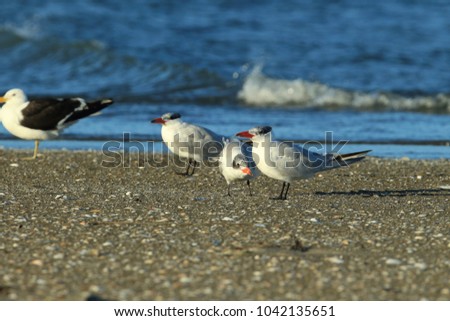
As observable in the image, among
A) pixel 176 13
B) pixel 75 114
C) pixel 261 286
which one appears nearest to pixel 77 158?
A: pixel 75 114

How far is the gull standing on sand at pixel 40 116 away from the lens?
10859 mm

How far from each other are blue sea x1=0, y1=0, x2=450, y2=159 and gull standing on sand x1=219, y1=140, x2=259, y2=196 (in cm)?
341

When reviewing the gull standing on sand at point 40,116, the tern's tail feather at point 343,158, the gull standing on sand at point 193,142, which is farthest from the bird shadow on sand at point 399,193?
the gull standing on sand at point 40,116

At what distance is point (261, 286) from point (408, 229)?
2.01 metres

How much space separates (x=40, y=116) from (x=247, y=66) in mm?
10678

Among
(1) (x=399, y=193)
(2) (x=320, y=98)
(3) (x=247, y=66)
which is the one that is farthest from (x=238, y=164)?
(3) (x=247, y=66)

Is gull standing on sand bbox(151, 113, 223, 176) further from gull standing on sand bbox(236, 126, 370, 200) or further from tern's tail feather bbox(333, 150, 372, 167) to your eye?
tern's tail feather bbox(333, 150, 372, 167)

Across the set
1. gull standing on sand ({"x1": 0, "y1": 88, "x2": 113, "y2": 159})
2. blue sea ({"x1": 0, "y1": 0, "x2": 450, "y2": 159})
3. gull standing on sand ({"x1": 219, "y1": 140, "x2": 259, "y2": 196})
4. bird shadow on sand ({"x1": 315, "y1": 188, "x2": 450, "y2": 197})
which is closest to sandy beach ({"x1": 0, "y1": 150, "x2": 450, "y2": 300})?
bird shadow on sand ({"x1": 315, "y1": 188, "x2": 450, "y2": 197})

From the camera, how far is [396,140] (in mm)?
12711

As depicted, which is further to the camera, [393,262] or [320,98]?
[320,98]

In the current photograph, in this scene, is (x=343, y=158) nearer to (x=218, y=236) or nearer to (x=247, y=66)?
(x=218, y=236)

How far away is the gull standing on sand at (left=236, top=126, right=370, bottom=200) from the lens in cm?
809

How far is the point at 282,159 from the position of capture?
319 inches

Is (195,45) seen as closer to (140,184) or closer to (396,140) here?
(396,140)
